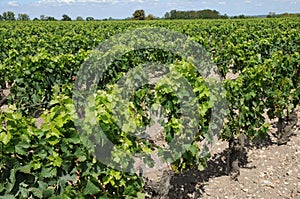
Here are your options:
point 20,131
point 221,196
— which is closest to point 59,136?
point 20,131

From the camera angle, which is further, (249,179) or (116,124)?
(249,179)

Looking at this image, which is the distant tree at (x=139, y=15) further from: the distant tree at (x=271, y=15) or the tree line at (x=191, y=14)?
the distant tree at (x=271, y=15)

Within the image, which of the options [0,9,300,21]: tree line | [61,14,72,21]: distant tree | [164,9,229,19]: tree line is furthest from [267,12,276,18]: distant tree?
[61,14,72,21]: distant tree

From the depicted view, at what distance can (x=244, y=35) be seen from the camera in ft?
46.8

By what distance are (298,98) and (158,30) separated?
1133 cm

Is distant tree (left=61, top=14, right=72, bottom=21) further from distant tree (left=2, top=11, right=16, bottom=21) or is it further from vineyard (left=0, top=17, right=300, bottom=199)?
vineyard (left=0, top=17, right=300, bottom=199)

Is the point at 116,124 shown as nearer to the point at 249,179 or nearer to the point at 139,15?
the point at 249,179

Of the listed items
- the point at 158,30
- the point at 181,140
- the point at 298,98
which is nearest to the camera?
the point at 181,140

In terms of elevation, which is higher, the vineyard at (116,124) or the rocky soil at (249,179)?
the vineyard at (116,124)

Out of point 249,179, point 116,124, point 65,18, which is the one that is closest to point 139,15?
point 65,18

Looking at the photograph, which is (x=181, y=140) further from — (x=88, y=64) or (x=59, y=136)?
(x=88, y=64)

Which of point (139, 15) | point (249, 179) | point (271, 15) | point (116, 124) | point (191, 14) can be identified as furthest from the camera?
point (191, 14)

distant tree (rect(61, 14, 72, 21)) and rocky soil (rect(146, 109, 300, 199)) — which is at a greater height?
distant tree (rect(61, 14, 72, 21))

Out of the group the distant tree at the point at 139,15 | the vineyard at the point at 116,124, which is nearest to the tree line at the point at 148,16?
the distant tree at the point at 139,15
